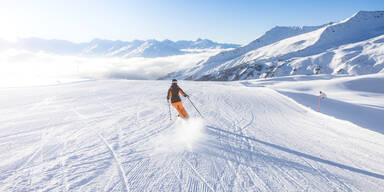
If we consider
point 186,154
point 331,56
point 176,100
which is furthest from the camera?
point 331,56

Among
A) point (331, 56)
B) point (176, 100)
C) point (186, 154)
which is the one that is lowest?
point (186, 154)

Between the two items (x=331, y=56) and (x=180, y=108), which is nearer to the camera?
(x=180, y=108)

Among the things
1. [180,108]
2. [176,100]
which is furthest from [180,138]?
[176,100]

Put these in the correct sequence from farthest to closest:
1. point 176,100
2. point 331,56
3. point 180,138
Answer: point 331,56
point 176,100
point 180,138

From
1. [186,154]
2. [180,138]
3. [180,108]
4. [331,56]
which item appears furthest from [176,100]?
[331,56]

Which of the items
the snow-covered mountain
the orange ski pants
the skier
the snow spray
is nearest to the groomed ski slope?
the snow spray

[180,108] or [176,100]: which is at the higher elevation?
[176,100]

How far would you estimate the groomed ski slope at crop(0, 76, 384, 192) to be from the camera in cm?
397

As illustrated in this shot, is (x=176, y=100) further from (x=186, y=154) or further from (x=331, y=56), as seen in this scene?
(x=331, y=56)

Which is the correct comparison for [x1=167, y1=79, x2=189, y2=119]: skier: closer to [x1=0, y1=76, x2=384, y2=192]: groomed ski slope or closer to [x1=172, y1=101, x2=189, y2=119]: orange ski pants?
[x1=172, y1=101, x2=189, y2=119]: orange ski pants

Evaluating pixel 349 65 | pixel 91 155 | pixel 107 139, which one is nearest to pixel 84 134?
pixel 107 139

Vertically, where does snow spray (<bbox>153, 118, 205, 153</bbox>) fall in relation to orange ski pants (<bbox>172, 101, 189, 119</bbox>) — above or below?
below

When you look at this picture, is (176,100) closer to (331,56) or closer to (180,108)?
(180,108)

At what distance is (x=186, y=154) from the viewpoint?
202 inches
